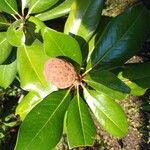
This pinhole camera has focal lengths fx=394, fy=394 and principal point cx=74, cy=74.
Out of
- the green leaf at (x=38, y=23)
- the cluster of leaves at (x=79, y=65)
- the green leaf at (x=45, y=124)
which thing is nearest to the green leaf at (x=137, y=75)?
the cluster of leaves at (x=79, y=65)

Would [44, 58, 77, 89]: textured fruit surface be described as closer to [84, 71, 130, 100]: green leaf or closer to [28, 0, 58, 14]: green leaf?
[84, 71, 130, 100]: green leaf

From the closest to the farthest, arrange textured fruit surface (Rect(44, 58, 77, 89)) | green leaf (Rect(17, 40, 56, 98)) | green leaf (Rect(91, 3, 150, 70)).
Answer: textured fruit surface (Rect(44, 58, 77, 89)) < green leaf (Rect(91, 3, 150, 70)) < green leaf (Rect(17, 40, 56, 98))

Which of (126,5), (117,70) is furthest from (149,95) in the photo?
(117,70)

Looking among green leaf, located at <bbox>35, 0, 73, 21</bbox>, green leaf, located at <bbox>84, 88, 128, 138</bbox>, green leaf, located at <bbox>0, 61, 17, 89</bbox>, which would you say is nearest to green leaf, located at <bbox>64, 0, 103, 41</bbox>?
green leaf, located at <bbox>35, 0, 73, 21</bbox>

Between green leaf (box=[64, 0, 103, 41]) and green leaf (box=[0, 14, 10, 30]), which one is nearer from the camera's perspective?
green leaf (box=[64, 0, 103, 41])

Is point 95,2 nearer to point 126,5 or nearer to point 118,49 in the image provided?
point 118,49

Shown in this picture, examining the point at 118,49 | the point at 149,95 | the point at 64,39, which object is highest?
the point at 64,39

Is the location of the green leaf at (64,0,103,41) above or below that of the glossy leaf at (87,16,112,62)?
above

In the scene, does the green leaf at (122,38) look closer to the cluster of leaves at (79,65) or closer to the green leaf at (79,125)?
the cluster of leaves at (79,65)

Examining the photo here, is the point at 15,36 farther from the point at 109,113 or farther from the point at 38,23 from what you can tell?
the point at 109,113
